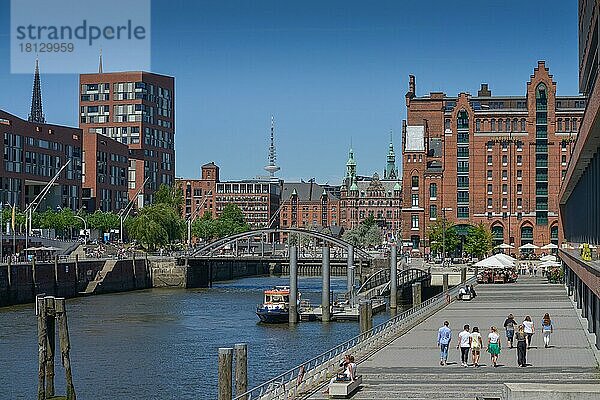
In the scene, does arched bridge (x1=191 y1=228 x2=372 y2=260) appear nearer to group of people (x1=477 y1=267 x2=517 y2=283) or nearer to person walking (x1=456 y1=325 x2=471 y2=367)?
group of people (x1=477 y1=267 x2=517 y2=283)

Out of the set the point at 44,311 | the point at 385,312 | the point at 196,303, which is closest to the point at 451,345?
the point at 44,311

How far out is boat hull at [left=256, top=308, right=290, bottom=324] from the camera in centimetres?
7475

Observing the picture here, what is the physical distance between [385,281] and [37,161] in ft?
205

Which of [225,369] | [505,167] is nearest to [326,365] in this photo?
[225,369]

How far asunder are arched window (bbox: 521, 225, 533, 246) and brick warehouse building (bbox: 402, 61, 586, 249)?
0.03 meters

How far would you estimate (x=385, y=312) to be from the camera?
8444 centimetres

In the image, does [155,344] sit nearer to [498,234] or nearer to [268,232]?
[268,232]

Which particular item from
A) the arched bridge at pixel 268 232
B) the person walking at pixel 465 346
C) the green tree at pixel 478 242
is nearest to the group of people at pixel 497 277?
the arched bridge at pixel 268 232

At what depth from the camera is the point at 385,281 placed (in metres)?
101

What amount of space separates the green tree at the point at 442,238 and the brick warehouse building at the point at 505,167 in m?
2.22

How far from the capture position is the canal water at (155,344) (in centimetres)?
4662

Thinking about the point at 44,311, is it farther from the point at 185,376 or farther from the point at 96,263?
the point at 96,263

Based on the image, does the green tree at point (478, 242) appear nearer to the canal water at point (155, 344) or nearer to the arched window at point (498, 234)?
the arched window at point (498, 234)

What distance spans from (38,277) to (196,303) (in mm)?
14085
